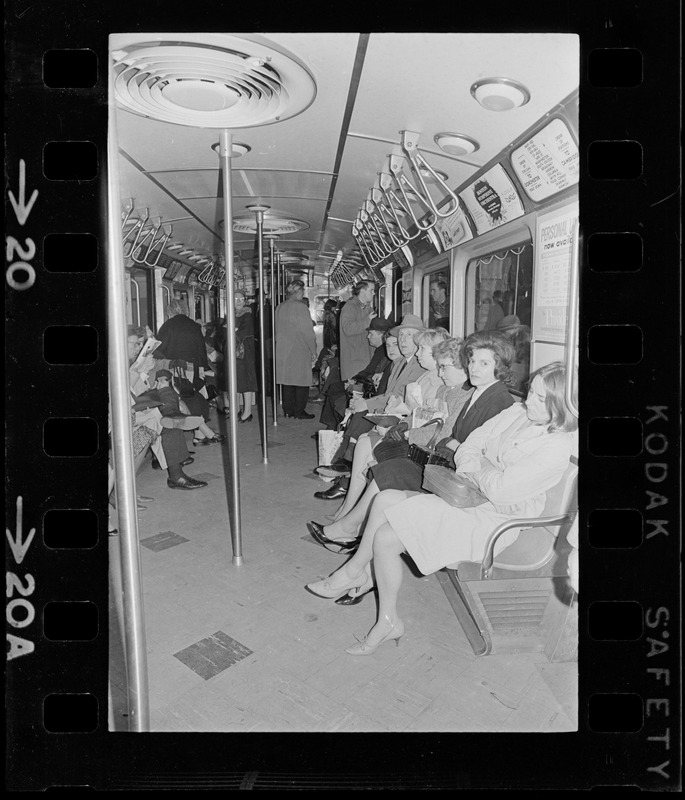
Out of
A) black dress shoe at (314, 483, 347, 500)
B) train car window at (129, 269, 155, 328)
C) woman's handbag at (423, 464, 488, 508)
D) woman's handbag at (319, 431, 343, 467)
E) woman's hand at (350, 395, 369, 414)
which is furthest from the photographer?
train car window at (129, 269, 155, 328)

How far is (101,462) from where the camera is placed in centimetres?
150

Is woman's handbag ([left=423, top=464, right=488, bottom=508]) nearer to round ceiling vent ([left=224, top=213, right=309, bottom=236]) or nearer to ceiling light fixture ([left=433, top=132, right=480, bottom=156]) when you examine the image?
ceiling light fixture ([left=433, top=132, right=480, bottom=156])

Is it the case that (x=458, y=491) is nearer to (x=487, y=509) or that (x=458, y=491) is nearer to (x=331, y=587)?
(x=487, y=509)

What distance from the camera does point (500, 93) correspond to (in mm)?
2164

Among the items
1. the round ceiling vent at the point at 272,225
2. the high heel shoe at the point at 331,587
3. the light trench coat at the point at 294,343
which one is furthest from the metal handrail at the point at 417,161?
the light trench coat at the point at 294,343

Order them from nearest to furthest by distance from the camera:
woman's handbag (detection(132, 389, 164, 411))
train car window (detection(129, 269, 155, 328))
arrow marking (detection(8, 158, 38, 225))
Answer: arrow marking (detection(8, 158, 38, 225))
woman's handbag (detection(132, 389, 164, 411))
train car window (detection(129, 269, 155, 328))

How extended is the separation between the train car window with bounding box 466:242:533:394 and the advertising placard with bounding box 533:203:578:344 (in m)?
0.16

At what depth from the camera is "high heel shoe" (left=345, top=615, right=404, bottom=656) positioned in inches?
88.8

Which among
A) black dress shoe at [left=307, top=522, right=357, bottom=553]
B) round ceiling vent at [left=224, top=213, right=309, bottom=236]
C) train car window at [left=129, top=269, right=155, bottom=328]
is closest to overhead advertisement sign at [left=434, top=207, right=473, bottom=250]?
round ceiling vent at [left=224, top=213, right=309, bottom=236]

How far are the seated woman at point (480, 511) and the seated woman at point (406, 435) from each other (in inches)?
36.3

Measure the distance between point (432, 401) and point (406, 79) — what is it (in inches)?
86.1
